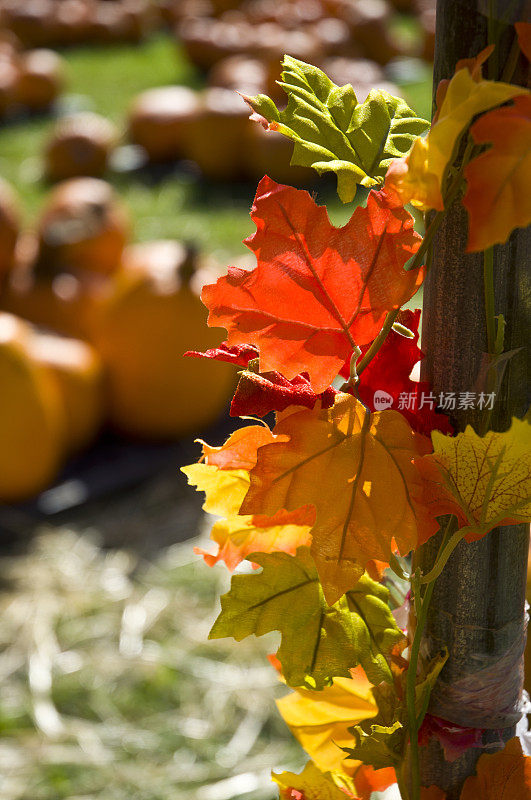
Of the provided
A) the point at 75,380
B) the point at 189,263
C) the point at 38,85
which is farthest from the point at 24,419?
the point at 38,85

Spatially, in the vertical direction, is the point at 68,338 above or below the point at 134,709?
above

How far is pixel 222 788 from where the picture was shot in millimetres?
1027

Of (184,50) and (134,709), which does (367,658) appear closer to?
(134,709)

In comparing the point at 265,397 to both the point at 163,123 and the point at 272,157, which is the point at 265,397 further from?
the point at 163,123

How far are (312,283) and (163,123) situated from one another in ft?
10.00

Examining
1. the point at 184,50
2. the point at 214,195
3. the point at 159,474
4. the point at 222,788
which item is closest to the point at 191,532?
the point at 159,474

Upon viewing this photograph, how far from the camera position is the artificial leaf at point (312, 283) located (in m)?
0.30

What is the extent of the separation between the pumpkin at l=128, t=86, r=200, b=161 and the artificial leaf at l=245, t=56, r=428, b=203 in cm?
296

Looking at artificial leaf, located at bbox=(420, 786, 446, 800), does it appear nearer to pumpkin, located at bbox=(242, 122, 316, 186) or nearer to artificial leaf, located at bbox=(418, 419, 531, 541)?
artificial leaf, located at bbox=(418, 419, 531, 541)

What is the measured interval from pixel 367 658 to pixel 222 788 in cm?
75

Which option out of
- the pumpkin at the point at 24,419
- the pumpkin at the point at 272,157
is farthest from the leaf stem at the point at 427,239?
the pumpkin at the point at 272,157

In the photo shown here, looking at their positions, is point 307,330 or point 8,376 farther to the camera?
point 8,376

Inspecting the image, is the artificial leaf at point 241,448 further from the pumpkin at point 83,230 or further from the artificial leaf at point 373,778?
the pumpkin at point 83,230

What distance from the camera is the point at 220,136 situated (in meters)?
3.01
